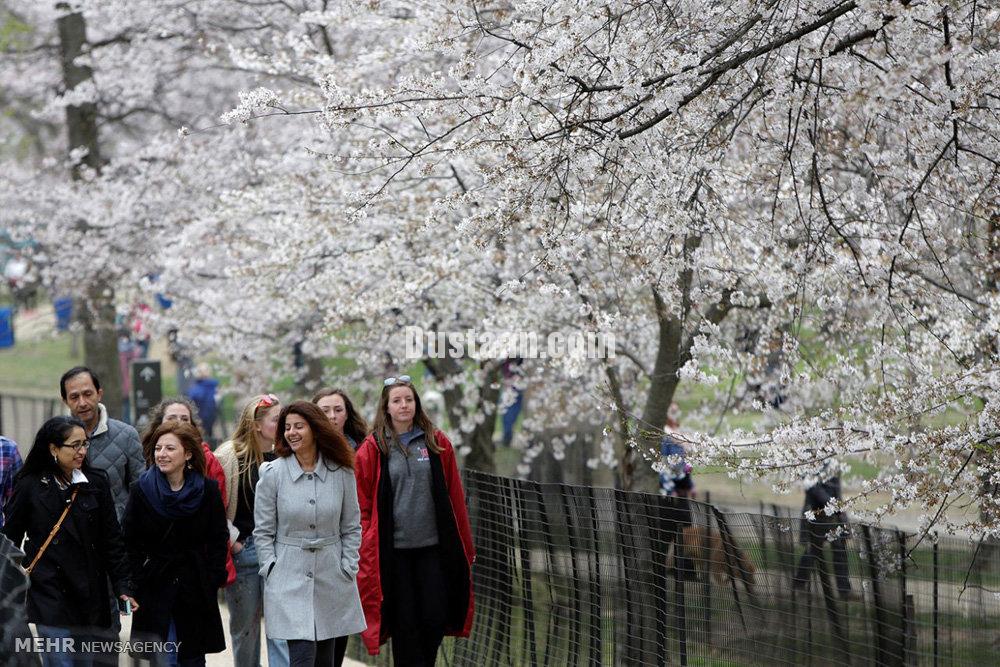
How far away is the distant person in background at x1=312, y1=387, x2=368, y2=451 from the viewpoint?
765 centimetres

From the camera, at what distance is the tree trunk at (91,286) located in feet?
63.3

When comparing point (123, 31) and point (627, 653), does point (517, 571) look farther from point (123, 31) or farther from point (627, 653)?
point (123, 31)

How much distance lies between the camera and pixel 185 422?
23.1ft

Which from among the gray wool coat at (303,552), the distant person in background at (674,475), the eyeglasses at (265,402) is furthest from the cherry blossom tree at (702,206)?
the gray wool coat at (303,552)

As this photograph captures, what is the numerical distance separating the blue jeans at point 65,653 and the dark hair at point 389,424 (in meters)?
1.84

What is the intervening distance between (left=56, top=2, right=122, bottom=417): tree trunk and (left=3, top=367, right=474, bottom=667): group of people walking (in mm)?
12932

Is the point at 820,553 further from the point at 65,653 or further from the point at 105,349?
the point at 105,349

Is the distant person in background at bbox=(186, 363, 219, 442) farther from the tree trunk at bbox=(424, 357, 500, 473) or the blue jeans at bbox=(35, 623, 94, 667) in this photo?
the blue jeans at bbox=(35, 623, 94, 667)

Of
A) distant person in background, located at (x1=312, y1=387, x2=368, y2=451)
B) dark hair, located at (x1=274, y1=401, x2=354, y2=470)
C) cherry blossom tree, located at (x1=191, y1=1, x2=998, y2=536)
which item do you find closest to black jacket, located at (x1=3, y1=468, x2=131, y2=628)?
dark hair, located at (x1=274, y1=401, x2=354, y2=470)

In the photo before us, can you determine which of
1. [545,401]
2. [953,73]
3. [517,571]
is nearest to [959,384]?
[953,73]

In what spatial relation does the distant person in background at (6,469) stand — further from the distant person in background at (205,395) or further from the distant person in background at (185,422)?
the distant person in background at (205,395)

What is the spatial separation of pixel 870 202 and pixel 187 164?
36.7ft

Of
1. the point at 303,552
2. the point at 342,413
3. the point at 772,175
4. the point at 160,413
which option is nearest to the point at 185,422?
the point at 160,413

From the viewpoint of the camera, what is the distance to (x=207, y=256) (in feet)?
53.4
